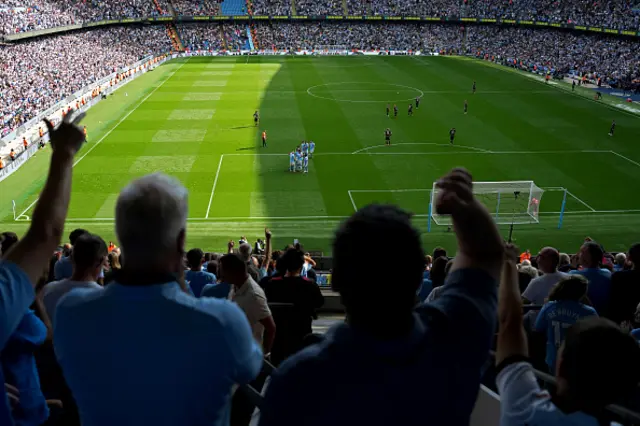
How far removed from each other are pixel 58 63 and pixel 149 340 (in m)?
59.5

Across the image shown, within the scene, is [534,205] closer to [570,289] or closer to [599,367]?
[570,289]

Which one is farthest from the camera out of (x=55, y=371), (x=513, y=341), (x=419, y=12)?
(x=419, y=12)

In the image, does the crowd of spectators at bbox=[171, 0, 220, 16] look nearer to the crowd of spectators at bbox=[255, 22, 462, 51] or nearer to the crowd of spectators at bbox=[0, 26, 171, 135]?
the crowd of spectators at bbox=[255, 22, 462, 51]

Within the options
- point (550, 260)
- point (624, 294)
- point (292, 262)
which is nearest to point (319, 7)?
point (550, 260)

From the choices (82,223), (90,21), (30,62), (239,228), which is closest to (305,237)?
(239,228)

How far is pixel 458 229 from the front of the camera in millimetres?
2355

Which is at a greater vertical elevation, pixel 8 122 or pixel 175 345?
pixel 175 345

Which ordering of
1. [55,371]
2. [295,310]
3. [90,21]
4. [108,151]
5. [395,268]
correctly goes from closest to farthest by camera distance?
[395,268] → [55,371] → [295,310] → [108,151] → [90,21]

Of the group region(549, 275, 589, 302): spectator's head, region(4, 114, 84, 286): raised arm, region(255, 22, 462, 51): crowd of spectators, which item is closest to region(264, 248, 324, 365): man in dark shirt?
region(549, 275, 589, 302): spectator's head

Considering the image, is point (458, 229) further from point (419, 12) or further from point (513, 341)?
point (419, 12)

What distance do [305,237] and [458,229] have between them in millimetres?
21510

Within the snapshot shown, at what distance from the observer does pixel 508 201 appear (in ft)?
85.4

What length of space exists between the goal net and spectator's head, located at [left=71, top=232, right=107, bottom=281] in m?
20.8

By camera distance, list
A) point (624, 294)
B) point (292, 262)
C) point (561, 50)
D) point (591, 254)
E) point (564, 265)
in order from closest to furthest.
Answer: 1. point (292, 262)
2. point (624, 294)
3. point (591, 254)
4. point (564, 265)
5. point (561, 50)
